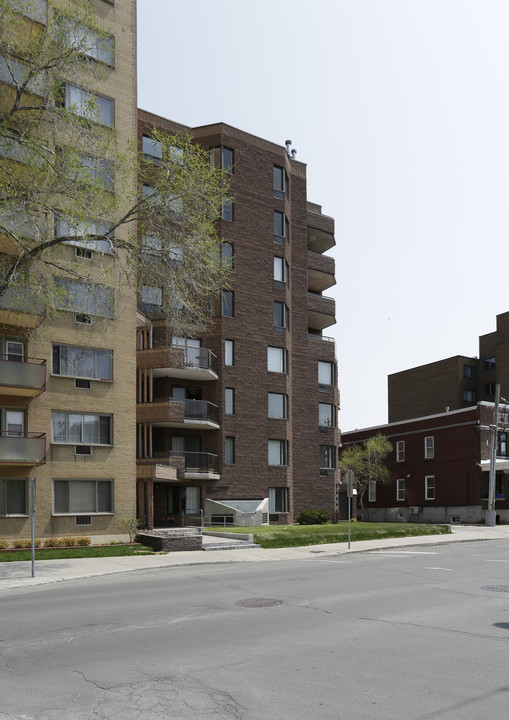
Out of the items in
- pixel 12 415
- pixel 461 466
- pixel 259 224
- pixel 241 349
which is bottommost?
pixel 461 466

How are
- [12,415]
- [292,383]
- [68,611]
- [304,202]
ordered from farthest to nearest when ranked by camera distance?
[304,202] < [292,383] < [12,415] < [68,611]

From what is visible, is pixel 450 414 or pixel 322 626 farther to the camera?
pixel 450 414

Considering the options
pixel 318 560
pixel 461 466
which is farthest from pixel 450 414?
pixel 318 560

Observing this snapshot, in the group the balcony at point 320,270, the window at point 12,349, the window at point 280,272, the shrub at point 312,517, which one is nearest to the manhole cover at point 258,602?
the window at point 12,349

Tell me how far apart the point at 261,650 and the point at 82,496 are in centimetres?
2124

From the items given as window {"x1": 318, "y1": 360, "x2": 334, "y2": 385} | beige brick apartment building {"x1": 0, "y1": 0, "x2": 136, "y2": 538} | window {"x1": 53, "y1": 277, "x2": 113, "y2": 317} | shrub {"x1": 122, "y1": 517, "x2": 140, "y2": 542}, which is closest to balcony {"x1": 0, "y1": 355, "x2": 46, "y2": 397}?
beige brick apartment building {"x1": 0, "y1": 0, "x2": 136, "y2": 538}

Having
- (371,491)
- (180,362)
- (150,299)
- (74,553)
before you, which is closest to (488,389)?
(371,491)

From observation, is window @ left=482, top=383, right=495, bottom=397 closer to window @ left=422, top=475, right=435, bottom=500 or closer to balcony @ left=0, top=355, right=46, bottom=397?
window @ left=422, top=475, right=435, bottom=500

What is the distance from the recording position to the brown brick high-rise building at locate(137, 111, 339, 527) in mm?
37594

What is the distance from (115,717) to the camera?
6.55m

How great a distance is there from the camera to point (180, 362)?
3606 centimetres

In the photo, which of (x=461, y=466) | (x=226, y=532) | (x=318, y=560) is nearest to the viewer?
(x=318, y=560)

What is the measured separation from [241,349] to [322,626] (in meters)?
30.7

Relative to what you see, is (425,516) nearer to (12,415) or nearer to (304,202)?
(304,202)
